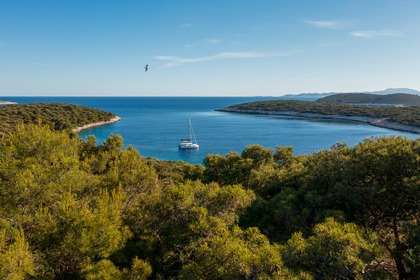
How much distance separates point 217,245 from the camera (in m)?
9.80

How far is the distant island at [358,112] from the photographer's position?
4423 inches

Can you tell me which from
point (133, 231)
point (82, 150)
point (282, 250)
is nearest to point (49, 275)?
point (133, 231)

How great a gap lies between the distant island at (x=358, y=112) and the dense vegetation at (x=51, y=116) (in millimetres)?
104505

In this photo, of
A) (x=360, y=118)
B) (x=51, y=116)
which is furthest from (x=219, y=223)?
(x=360, y=118)

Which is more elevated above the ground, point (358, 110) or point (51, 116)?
point (358, 110)

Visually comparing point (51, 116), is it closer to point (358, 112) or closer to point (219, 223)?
point (219, 223)

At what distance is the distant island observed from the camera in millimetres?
112350

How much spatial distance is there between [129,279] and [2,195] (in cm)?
846

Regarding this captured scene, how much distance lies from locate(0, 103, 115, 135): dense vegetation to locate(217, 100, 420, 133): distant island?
104505 mm

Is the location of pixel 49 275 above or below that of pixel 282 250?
below

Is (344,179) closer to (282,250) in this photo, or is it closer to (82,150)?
(282,250)

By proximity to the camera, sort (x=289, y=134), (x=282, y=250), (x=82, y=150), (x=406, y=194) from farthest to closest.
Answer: (x=289, y=134) < (x=82, y=150) < (x=406, y=194) < (x=282, y=250)

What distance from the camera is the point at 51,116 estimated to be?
110 metres

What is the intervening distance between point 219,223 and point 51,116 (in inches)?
4594
